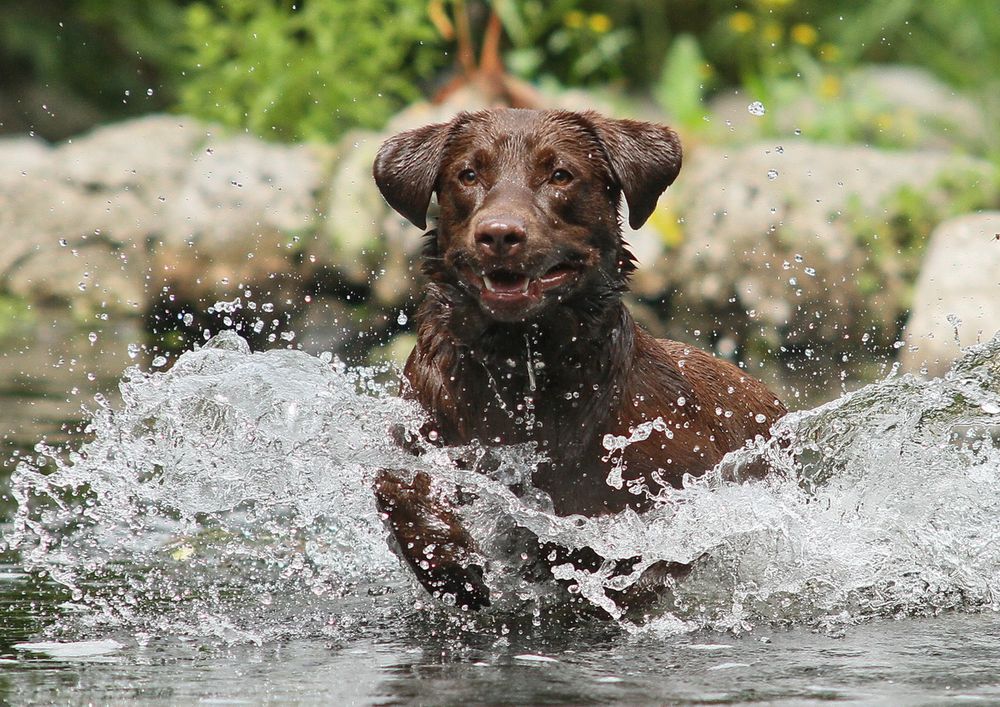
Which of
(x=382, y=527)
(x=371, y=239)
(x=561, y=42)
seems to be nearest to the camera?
(x=382, y=527)

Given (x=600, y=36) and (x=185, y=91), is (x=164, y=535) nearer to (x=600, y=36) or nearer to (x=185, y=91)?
(x=185, y=91)

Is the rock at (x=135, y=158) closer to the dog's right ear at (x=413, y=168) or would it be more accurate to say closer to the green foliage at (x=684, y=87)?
the green foliage at (x=684, y=87)

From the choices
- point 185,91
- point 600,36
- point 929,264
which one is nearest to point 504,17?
point 600,36

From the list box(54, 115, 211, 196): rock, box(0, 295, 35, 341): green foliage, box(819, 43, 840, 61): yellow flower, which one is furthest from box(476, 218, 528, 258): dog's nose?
box(819, 43, 840, 61): yellow flower

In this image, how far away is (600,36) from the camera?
16406 millimetres

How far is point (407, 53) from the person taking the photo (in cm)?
1670

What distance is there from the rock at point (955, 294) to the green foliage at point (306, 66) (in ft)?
18.9

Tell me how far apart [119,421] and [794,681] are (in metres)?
3.08

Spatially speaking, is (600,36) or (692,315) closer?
(692,315)

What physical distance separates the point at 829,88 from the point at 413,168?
32.8 ft

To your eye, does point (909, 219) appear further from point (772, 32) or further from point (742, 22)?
point (742, 22)

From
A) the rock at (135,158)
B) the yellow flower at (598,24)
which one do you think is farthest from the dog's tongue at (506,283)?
the yellow flower at (598,24)

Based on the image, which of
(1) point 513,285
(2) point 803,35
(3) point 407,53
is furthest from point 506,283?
(3) point 407,53

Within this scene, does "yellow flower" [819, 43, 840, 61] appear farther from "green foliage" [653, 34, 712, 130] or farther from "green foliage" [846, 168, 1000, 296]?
"green foliage" [846, 168, 1000, 296]
